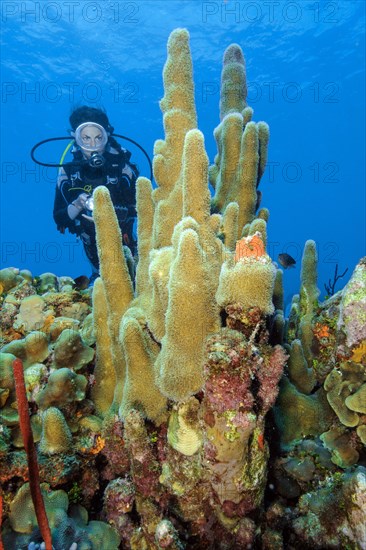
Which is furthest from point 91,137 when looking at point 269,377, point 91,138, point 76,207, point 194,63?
point 194,63

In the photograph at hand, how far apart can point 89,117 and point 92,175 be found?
130 cm

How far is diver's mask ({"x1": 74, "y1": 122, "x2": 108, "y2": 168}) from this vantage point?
7.34 metres

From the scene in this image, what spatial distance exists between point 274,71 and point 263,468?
155 feet

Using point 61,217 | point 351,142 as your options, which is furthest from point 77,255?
point 61,217

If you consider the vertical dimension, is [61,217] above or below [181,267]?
above

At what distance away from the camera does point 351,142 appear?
7256 cm

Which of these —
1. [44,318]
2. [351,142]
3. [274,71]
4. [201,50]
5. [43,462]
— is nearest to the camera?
[43,462]

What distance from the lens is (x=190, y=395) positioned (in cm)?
264

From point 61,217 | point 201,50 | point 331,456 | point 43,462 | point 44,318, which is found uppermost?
point 201,50

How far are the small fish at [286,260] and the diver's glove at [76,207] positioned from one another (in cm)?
379

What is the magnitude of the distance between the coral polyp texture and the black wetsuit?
363 centimetres

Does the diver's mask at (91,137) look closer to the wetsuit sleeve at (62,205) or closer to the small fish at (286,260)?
the wetsuit sleeve at (62,205)

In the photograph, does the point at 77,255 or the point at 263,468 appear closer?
the point at 263,468

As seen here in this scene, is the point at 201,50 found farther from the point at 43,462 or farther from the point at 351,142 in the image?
the point at 351,142
